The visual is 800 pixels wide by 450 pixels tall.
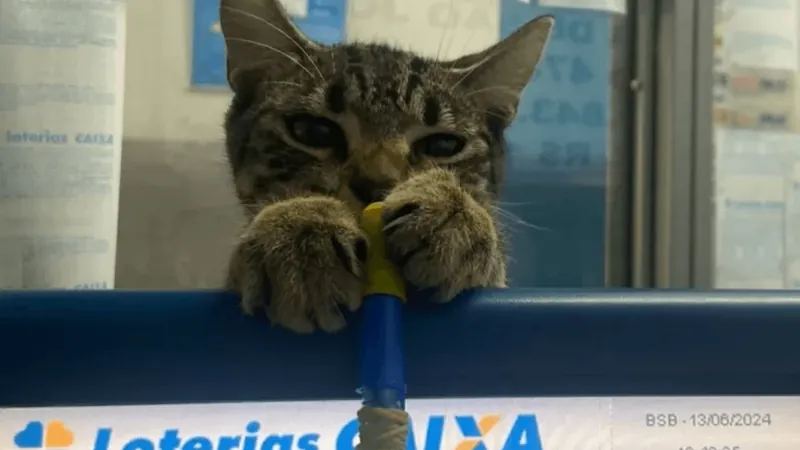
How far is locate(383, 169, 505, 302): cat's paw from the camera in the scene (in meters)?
0.42

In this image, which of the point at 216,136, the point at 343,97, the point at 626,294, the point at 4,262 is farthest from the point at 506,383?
the point at 216,136

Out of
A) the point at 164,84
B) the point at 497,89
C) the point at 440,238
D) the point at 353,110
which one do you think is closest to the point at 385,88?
the point at 353,110

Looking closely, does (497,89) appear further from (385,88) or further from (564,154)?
(564,154)

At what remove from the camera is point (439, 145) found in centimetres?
68

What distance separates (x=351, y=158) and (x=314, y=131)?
0.16 feet

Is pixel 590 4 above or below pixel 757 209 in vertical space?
above

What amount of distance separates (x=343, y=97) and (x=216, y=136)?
363 mm

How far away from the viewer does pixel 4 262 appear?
2.14 ft

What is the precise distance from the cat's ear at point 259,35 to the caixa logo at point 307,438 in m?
0.36

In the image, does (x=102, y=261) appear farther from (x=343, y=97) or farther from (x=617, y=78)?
(x=617, y=78)

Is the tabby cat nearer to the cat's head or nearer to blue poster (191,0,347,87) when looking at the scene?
the cat's head

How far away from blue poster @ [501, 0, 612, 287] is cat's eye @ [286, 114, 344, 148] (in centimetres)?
43

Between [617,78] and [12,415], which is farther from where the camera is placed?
[617,78]

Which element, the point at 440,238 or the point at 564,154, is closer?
the point at 440,238
